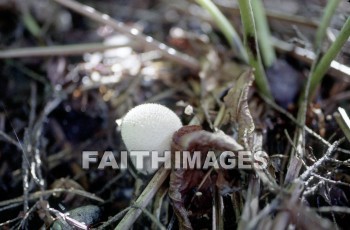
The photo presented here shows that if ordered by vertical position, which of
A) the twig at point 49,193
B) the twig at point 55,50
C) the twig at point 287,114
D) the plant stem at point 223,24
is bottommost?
the twig at point 49,193

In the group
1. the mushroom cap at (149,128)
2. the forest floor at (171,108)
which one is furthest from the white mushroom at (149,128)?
the forest floor at (171,108)

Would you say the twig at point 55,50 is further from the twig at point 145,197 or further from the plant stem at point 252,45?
the twig at point 145,197

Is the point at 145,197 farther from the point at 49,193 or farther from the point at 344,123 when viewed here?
the point at 344,123

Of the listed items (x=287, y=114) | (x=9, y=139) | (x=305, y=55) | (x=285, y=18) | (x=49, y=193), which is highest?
(x=285, y=18)

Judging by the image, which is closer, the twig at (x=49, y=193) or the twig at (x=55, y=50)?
the twig at (x=49, y=193)

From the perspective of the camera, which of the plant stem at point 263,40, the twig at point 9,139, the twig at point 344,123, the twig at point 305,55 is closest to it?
the twig at point 344,123

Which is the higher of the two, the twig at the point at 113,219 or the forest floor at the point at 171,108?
the forest floor at the point at 171,108

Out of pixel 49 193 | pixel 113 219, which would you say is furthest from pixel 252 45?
pixel 49 193
